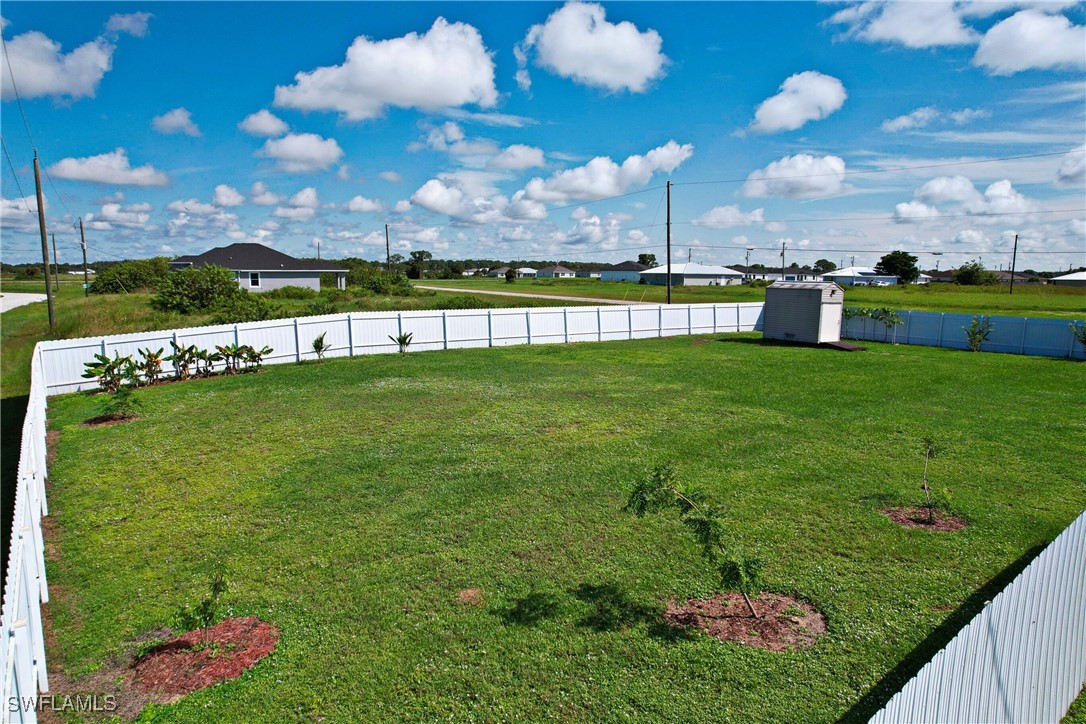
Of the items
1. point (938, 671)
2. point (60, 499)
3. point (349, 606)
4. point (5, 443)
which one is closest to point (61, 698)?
point (349, 606)

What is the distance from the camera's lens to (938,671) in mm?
2902

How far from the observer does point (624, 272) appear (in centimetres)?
11938

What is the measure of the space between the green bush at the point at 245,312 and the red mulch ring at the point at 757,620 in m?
19.9

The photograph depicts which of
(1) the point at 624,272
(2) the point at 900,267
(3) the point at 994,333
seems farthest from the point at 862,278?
(3) the point at 994,333

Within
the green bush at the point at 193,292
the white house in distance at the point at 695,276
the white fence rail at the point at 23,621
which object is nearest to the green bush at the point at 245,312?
the green bush at the point at 193,292

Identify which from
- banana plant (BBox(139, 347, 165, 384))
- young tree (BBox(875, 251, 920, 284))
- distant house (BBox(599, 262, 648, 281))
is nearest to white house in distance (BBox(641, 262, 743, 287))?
distant house (BBox(599, 262, 648, 281))

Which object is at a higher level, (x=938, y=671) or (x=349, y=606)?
(x=938, y=671)

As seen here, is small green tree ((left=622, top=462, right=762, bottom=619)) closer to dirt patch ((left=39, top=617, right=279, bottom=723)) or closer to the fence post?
dirt patch ((left=39, top=617, right=279, bottom=723))

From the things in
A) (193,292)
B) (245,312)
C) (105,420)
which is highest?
(193,292)

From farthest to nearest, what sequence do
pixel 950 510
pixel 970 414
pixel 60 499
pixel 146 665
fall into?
1. pixel 970 414
2. pixel 60 499
3. pixel 950 510
4. pixel 146 665

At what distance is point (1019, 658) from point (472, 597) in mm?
4054

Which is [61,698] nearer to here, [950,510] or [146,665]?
[146,665]

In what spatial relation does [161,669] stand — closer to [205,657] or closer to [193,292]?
[205,657]

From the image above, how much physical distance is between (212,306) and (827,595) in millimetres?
30141
